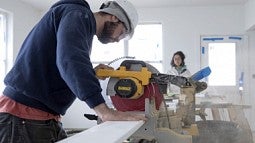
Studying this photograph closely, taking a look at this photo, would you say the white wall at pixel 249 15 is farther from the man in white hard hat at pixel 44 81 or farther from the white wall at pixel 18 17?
the man in white hard hat at pixel 44 81

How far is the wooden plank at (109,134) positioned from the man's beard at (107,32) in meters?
0.47

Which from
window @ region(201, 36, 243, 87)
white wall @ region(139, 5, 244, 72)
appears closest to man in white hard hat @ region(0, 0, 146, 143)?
window @ region(201, 36, 243, 87)

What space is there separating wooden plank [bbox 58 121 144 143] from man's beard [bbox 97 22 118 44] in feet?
1.53

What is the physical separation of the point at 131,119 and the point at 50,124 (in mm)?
370

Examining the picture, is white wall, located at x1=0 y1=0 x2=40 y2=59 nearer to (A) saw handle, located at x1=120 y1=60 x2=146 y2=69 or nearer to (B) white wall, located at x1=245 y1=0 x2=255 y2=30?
(B) white wall, located at x1=245 y1=0 x2=255 y2=30

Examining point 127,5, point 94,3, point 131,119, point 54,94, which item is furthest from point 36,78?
point 94,3

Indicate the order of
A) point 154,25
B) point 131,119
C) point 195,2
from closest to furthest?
1. point 131,119
2. point 195,2
3. point 154,25

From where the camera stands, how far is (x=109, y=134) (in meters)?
0.82

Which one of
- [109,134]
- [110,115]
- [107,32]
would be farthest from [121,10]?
[109,134]

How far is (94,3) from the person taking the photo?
605 cm

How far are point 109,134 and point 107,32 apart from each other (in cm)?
67

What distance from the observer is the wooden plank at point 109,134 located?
73cm

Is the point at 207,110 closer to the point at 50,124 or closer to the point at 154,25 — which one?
the point at 50,124

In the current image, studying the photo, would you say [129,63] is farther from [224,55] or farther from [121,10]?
[224,55]
